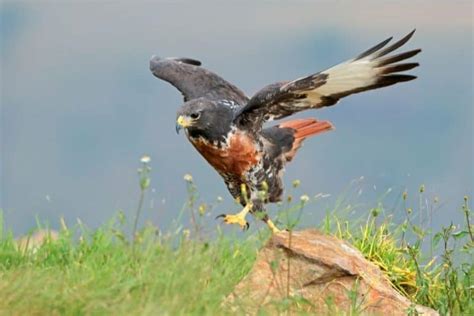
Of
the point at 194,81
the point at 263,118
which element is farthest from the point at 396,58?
the point at 194,81

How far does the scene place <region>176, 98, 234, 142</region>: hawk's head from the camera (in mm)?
6949

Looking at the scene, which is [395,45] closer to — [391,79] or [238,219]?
[391,79]

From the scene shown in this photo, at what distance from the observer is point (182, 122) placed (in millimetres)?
6859

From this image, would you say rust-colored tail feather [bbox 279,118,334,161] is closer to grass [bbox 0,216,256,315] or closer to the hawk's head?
the hawk's head

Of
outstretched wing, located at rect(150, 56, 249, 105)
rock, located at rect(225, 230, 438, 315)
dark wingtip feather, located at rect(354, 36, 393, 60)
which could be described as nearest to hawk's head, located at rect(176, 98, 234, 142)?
outstretched wing, located at rect(150, 56, 249, 105)

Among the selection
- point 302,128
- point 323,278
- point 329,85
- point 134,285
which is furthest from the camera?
point 302,128

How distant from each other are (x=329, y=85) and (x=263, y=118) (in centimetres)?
65

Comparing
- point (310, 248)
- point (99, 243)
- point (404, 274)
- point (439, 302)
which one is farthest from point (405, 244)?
point (99, 243)

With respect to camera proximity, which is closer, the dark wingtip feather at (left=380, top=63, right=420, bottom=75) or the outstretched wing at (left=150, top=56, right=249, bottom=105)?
the dark wingtip feather at (left=380, top=63, right=420, bottom=75)

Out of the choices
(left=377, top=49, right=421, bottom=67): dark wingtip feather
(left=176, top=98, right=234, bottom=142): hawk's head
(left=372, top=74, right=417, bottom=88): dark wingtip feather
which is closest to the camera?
(left=377, top=49, right=421, bottom=67): dark wingtip feather

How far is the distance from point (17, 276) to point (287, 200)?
138cm

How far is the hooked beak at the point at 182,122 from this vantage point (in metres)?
Answer: 6.80

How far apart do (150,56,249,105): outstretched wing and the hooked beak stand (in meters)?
0.58

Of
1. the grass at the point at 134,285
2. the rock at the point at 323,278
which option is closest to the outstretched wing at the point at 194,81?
the rock at the point at 323,278
